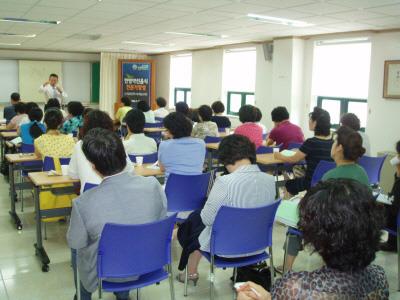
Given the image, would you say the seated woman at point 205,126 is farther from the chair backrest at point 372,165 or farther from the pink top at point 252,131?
the chair backrest at point 372,165

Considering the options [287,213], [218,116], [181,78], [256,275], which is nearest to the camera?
[287,213]

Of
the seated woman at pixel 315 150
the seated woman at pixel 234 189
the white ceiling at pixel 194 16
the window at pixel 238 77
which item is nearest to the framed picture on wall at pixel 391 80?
the white ceiling at pixel 194 16

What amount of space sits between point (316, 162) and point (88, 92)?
36.1 feet

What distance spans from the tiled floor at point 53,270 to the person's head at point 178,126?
1092 mm

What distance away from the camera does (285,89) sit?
8508 millimetres

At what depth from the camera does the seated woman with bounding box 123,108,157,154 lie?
4.31 m

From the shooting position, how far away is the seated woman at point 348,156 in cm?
288

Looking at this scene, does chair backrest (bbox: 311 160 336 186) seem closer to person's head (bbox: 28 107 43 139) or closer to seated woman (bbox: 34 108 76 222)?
seated woman (bbox: 34 108 76 222)

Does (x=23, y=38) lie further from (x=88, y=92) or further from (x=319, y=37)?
(x=319, y=37)

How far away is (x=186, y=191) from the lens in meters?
3.42

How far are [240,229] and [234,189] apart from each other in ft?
0.78

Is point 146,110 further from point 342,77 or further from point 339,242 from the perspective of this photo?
point 339,242

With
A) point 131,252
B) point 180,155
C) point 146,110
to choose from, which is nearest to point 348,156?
point 180,155

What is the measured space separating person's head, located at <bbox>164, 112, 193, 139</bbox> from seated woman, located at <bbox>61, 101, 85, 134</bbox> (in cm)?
249
